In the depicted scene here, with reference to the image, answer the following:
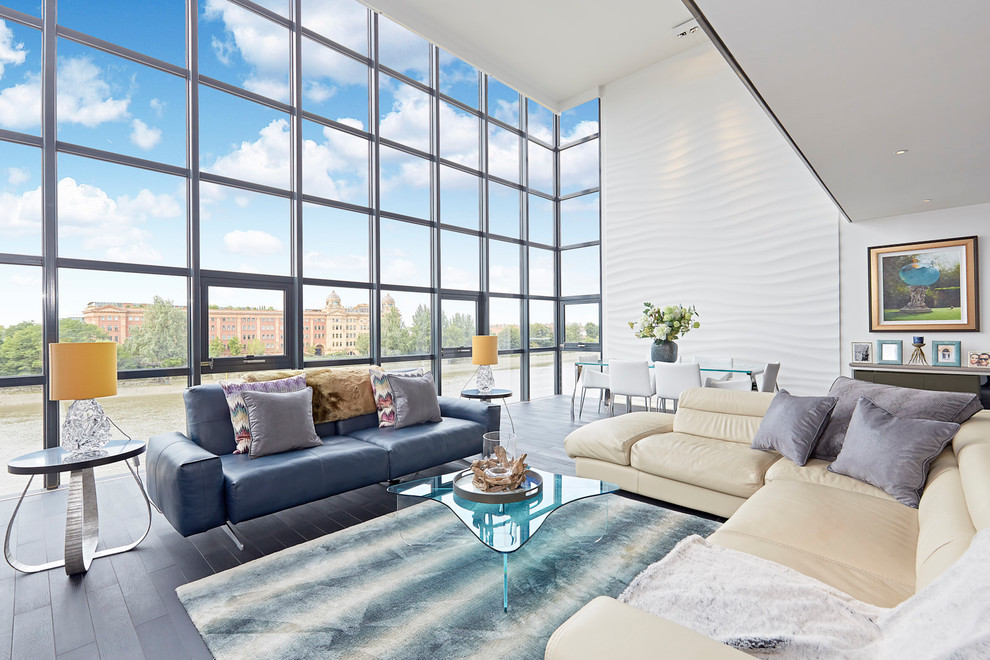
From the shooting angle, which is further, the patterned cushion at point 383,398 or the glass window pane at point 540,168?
the glass window pane at point 540,168

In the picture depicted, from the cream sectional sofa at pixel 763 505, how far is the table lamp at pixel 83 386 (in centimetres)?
261

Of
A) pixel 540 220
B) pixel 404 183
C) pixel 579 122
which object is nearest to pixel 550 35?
pixel 579 122

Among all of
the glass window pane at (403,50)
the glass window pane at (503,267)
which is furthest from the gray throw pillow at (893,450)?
the glass window pane at (403,50)

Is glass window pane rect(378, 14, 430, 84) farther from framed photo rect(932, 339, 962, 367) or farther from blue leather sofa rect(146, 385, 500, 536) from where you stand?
framed photo rect(932, 339, 962, 367)

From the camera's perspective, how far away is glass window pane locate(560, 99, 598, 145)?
7.77m

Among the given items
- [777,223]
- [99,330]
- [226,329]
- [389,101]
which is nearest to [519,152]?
[389,101]

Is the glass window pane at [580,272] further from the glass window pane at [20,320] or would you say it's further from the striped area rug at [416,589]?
the glass window pane at [20,320]

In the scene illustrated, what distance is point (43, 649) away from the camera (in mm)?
1754

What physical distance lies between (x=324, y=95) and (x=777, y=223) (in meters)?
5.53

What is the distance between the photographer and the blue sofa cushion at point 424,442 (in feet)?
10.6

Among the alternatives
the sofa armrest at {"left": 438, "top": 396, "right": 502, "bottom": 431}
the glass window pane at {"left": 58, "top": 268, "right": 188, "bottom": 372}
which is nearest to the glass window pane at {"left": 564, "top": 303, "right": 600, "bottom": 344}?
the sofa armrest at {"left": 438, "top": 396, "right": 502, "bottom": 431}

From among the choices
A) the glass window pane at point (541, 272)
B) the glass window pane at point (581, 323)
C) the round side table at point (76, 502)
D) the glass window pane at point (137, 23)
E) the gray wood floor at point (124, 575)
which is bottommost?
the gray wood floor at point (124, 575)

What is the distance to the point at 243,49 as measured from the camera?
4.52 m

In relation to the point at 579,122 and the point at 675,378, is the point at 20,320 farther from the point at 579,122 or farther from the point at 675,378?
the point at 579,122
